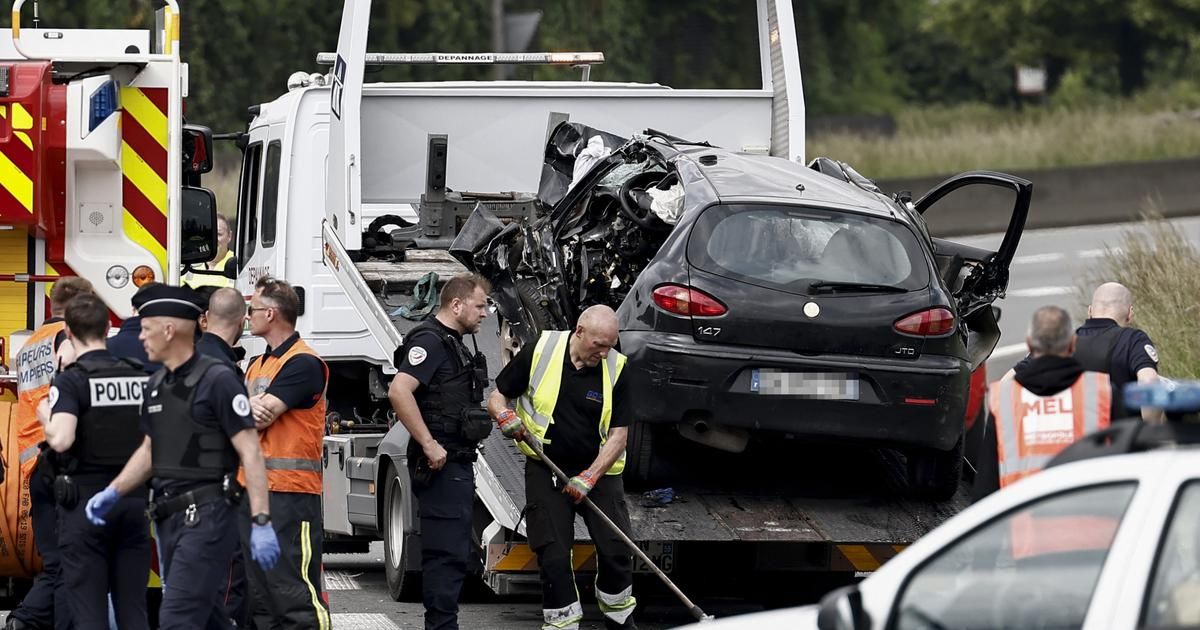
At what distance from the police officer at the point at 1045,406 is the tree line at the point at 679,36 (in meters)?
27.3

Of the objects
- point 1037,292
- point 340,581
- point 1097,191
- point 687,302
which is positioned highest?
point 687,302

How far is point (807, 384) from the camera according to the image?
8.66m

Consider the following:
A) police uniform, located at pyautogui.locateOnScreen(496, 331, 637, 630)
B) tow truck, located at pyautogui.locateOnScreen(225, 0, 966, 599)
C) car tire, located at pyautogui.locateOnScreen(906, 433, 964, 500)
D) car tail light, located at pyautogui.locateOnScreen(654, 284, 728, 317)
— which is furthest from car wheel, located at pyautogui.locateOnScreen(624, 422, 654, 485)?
car tire, located at pyautogui.locateOnScreen(906, 433, 964, 500)

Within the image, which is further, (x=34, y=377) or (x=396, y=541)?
(x=396, y=541)

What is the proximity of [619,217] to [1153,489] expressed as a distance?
18.2 feet

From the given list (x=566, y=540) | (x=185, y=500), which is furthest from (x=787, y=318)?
(x=185, y=500)

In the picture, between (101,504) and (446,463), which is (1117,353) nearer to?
(446,463)

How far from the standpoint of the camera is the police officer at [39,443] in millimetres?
7988

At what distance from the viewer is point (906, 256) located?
8.92 m

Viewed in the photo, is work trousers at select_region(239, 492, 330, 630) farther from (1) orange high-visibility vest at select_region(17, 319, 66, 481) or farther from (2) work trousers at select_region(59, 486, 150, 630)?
(1) orange high-visibility vest at select_region(17, 319, 66, 481)

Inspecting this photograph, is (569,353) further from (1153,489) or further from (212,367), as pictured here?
(1153,489)

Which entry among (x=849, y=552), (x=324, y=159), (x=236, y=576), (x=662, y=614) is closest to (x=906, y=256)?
(x=849, y=552)

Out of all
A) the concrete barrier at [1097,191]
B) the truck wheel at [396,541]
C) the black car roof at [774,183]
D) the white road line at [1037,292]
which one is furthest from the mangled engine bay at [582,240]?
the concrete barrier at [1097,191]

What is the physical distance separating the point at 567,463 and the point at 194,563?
83.0 inches
